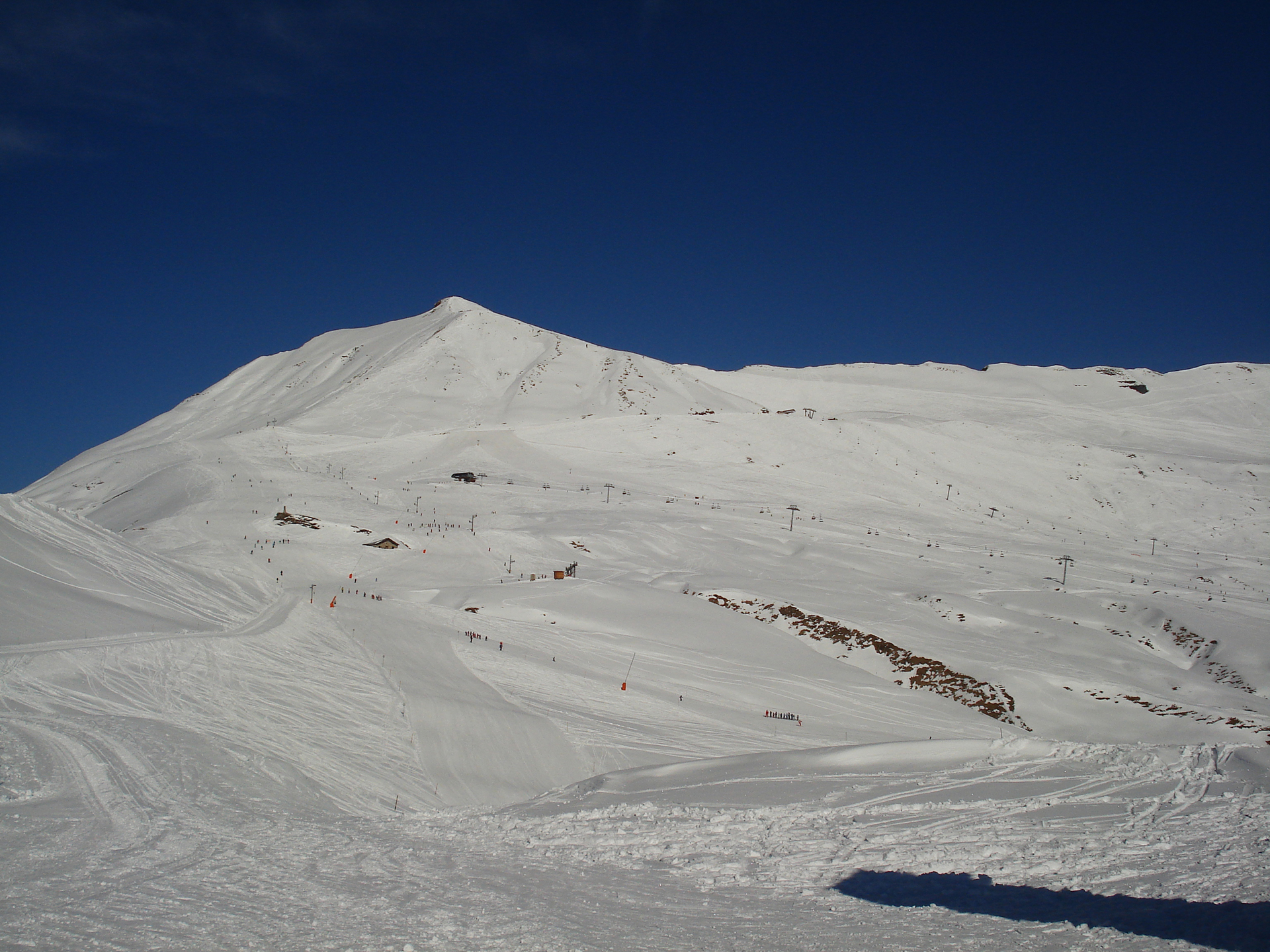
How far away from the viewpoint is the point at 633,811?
35.1 feet

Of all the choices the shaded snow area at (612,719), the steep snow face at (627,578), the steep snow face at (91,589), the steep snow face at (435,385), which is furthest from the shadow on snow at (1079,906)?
the steep snow face at (435,385)

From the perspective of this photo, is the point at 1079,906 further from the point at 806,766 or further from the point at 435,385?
the point at 435,385

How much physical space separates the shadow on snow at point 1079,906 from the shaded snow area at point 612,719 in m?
0.04

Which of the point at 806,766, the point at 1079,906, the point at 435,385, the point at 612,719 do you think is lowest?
the point at 612,719

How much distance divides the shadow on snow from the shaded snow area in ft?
0.15

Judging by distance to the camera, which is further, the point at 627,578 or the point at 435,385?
the point at 435,385

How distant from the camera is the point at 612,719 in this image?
63.0ft

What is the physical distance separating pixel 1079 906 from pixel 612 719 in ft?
Result: 44.4

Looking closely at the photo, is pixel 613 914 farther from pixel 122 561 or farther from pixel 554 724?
pixel 122 561

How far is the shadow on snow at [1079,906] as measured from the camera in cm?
593

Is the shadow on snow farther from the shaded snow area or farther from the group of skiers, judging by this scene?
the group of skiers

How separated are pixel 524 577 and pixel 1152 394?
5277 inches

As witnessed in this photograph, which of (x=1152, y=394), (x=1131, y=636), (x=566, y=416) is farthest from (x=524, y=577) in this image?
(x=1152, y=394)

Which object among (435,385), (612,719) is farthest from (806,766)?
(435,385)
